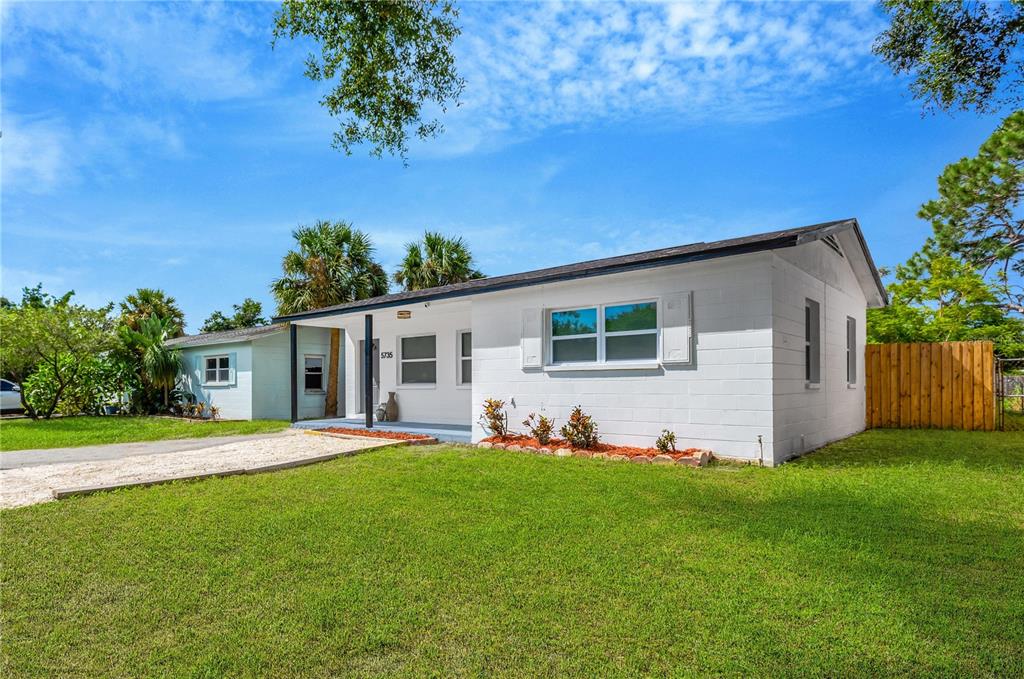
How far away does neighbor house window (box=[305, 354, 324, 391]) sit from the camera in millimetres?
18141

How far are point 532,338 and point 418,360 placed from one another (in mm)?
5096

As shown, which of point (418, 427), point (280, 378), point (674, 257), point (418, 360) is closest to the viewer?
point (674, 257)

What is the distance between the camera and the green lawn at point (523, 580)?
8.51ft

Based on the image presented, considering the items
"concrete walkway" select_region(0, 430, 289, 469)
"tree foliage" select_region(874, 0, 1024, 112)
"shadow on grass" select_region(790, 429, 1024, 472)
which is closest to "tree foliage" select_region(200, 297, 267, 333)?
"concrete walkway" select_region(0, 430, 289, 469)

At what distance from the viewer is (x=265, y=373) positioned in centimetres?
1777

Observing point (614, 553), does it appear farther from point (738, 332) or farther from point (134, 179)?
point (134, 179)

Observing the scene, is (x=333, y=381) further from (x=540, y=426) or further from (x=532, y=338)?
(x=540, y=426)

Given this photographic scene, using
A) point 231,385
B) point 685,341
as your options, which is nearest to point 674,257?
point 685,341

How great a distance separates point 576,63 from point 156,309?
26.8 m

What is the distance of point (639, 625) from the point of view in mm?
2846

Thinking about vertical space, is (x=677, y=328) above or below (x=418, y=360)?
above

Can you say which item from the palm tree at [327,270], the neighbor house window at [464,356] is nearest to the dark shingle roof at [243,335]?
the palm tree at [327,270]

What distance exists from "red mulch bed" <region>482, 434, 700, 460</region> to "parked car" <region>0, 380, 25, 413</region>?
826 inches

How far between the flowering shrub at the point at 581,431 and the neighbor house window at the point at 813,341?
388 cm
